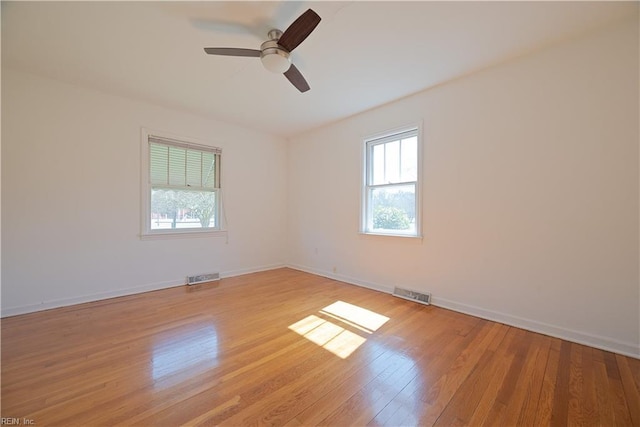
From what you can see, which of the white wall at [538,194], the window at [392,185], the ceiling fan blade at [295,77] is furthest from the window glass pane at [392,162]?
the ceiling fan blade at [295,77]

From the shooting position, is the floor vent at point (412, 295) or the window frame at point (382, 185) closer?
the floor vent at point (412, 295)

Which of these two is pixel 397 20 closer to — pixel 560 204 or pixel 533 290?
pixel 560 204

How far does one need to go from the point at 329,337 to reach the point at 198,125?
3736 mm

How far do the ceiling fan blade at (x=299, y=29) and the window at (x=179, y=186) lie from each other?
2715 millimetres

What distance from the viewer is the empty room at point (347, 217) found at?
172 centimetres

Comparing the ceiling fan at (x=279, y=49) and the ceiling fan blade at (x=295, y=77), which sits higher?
the ceiling fan at (x=279, y=49)

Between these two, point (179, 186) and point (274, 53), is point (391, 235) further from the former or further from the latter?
point (179, 186)

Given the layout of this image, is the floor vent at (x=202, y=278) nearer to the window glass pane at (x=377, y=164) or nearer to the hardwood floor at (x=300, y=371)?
the hardwood floor at (x=300, y=371)

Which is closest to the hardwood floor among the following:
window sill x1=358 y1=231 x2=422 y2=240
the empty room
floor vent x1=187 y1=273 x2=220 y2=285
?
the empty room

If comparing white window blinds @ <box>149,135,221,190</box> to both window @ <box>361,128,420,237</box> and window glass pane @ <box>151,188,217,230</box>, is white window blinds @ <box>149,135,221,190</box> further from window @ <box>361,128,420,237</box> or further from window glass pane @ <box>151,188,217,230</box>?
window @ <box>361,128,420,237</box>

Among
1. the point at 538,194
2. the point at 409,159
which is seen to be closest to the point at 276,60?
the point at 409,159

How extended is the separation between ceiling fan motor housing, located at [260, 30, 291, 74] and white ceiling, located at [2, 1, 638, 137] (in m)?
0.09

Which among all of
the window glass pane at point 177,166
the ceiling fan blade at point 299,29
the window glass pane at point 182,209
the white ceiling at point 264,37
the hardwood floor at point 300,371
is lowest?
the hardwood floor at point 300,371

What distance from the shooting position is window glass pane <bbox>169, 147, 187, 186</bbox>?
4.01 meters
